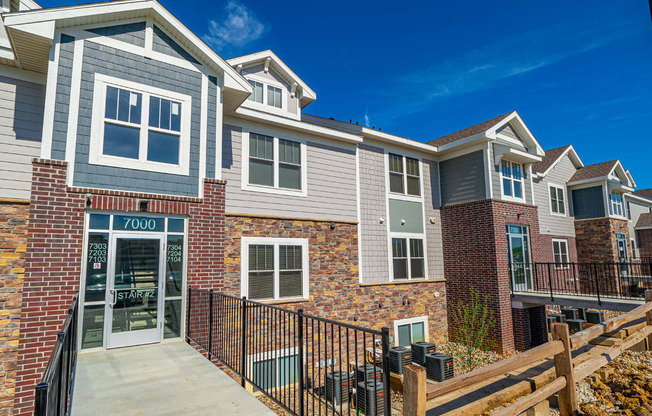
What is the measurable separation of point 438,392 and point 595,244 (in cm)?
1878

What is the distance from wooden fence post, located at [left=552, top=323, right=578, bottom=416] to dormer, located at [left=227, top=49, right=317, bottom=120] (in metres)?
9.23

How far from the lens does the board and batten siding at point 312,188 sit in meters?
10.1

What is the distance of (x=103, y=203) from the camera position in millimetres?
7066

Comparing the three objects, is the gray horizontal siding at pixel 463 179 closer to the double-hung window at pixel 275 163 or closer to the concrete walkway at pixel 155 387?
the double-hung window at pixel 275 163

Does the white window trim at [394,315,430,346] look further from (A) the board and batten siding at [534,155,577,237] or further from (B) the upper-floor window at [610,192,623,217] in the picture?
(B) the upper-floor window at [610,192,623,217]

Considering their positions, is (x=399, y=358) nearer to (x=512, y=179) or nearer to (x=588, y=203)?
(x=512, y=179)

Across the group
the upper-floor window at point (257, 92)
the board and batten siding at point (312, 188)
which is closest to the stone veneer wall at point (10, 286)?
the board and batten siding at point (312, 188)

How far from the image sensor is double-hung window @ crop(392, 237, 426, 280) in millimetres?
13461

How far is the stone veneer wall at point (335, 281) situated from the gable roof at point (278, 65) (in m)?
4.39

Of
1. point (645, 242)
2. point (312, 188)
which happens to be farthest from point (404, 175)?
point (645, 242)

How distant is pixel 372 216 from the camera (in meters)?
13.0

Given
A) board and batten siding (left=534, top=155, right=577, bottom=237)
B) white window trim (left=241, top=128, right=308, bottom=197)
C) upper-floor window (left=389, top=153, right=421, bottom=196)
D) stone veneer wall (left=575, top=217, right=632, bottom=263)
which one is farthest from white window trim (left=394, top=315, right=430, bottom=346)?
stone veneer wall (left=575, top=217, right=632, bottom=263)

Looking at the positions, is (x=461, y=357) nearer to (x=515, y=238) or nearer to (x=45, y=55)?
(x=515, y=238)

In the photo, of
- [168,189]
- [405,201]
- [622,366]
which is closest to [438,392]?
[622,366]
